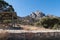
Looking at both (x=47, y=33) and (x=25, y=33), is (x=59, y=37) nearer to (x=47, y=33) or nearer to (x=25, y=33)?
(x=47, y=33)

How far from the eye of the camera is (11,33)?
7.03 metres

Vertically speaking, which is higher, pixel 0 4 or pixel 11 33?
pixel 0 4

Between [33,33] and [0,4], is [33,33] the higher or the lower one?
the lower one

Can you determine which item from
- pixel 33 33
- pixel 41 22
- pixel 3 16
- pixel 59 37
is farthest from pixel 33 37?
pixel 41 22

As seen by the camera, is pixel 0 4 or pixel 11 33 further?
pixel 0 4

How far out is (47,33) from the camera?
7.75 metres

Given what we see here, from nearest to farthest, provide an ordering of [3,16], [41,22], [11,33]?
[11,33]
[3,16]
[41,22]

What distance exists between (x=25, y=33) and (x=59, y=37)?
1.64 meters

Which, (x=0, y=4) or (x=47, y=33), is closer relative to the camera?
(x=47, y=33)

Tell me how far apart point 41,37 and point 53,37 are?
62 cm

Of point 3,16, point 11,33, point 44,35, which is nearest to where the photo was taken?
point 11,33

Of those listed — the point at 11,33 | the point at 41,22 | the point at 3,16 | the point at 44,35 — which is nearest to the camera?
the point at 11,33

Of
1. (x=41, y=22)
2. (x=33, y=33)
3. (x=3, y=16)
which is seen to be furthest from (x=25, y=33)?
(x=41, y=22)

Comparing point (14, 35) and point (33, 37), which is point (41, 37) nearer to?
point (33, 37)
